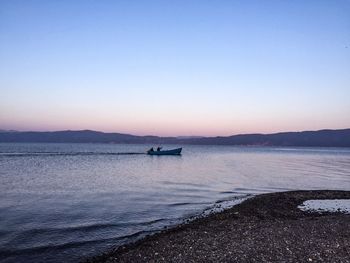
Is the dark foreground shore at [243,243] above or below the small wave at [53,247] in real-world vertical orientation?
above

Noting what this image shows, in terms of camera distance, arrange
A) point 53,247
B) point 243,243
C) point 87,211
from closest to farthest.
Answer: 1. point 243,243
2. point 53,247
3. point 87,211

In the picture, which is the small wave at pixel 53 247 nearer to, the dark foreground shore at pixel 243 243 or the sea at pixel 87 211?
the sea at pixel 87 211

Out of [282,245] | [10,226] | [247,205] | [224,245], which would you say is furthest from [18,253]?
[247,205]

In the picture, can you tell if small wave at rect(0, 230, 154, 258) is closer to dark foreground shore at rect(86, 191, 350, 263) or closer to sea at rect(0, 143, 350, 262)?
sea at rect(0, 143, 350, 262)

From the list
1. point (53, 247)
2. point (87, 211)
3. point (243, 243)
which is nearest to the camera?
point (243, 243)

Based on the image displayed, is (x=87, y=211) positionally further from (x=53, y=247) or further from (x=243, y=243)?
(x=243, y=243)

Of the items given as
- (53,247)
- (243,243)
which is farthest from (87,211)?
(243,243)

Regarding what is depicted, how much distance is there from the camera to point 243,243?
1417cm

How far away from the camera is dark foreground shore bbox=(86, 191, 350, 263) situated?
12656 mm

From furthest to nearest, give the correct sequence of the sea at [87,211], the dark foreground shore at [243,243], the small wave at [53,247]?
the sea at [87,211] → the small wave at [53,247] → the dark foreground shore at [243,243]

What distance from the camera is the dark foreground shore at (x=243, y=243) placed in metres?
12.7

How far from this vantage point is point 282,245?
13953mm

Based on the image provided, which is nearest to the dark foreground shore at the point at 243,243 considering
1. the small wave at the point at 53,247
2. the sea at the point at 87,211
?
the small wave at the point at 53,247

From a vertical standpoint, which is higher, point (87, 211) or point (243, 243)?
point (243, 243)
